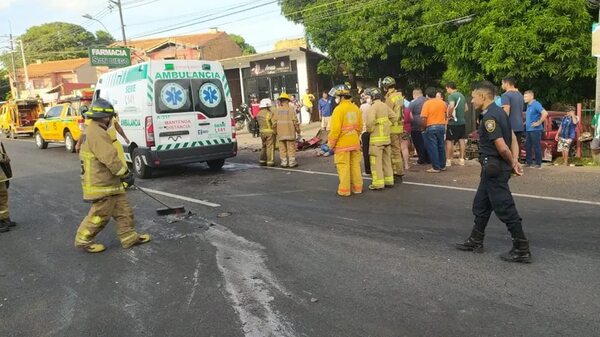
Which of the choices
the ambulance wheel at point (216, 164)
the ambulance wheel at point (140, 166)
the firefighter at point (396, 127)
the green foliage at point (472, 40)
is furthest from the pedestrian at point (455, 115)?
the ambulance wheel at point (140, 166)

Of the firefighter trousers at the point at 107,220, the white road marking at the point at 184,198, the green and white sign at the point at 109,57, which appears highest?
the green and white sign at the point at 109,57

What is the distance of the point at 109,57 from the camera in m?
28.3

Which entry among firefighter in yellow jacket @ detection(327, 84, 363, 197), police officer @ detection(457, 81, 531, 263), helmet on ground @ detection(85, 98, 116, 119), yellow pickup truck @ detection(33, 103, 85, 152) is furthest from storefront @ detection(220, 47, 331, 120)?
police officer @ detection(457, 81, 531, 263)

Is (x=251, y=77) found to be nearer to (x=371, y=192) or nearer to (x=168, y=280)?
(x=371, y=192)

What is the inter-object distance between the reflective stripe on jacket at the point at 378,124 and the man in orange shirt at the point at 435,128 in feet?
6.20

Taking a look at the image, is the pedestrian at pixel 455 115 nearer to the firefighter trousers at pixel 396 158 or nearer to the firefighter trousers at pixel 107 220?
the firefighter trousers at pixel 396 158

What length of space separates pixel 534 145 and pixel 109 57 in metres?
24.5

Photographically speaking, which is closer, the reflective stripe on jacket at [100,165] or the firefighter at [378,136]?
the reflective stripe on jacket at [100,165]

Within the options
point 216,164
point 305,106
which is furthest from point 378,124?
point 305,106

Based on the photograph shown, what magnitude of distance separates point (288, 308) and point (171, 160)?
681cm

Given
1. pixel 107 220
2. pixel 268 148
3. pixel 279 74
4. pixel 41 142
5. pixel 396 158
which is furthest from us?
pixel 279 74

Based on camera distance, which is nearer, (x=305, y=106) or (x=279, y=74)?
(x=305, y=106)

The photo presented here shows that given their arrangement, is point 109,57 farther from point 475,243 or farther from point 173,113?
point 475,243

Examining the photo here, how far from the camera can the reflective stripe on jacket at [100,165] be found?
5574 mm
